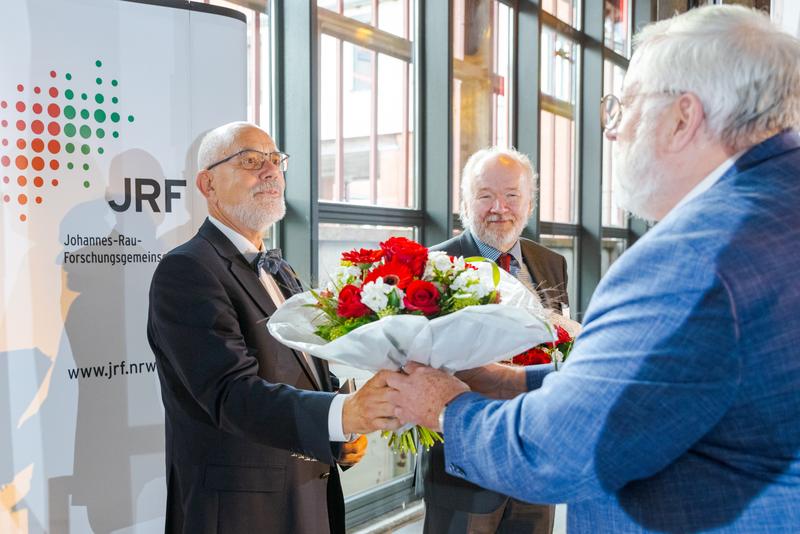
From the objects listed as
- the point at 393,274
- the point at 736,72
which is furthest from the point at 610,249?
the point at 736,72

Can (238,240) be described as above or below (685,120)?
below

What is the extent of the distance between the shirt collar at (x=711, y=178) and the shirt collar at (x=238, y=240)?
4.62 feet

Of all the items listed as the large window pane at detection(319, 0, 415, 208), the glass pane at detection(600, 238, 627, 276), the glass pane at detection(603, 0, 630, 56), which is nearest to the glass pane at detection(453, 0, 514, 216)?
the large window pane at detection(319, 0, 415, 208)

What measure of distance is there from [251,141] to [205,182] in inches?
8.1

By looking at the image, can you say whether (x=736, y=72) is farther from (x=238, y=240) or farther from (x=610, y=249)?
(x=610, y=249)

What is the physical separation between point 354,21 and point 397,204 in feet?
Answer: 4.11

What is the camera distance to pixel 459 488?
2455 millimetres

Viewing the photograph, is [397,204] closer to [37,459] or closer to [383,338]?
[37,459]

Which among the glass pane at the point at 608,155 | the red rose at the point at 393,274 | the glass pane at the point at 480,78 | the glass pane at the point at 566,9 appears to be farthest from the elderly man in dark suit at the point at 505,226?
the glass pane at the point at 608,155

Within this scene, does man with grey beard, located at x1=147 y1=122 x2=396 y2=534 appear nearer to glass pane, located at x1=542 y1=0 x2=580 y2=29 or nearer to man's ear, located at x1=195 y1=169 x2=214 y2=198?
man's ear, located at x1=195 y1=169 x2=214 y2=198

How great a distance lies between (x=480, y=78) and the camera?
5.95 metres

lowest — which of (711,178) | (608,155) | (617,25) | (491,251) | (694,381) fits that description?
(694,381)

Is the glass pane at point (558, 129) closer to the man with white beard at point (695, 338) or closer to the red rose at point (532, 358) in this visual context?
the red rose at point (532, 358)

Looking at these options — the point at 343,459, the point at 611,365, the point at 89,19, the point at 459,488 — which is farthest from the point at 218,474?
the point at 89,19
